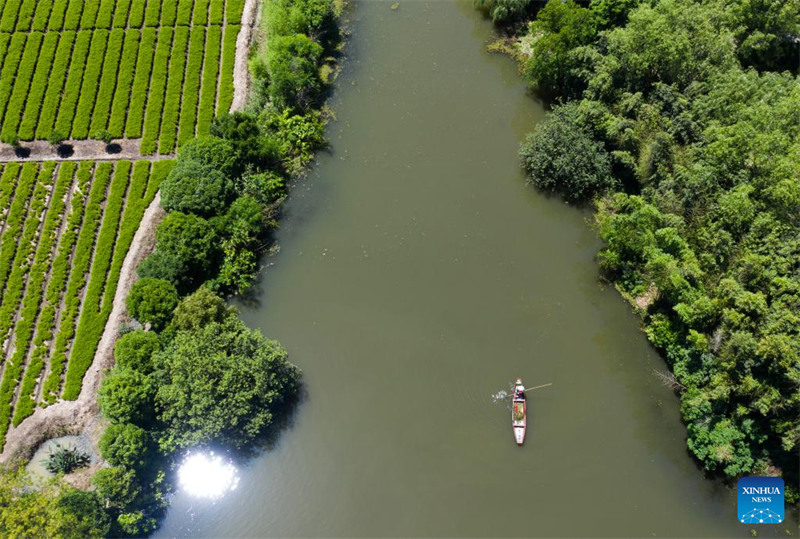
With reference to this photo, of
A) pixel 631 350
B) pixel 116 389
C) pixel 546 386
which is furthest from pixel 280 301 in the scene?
pixel 631 350

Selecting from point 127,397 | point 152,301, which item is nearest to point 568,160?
point 152,301

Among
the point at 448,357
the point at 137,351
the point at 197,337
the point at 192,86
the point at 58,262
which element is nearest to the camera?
the point at 197,337

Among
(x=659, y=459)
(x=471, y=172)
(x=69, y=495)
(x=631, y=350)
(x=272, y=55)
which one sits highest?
(x=272, y=55)

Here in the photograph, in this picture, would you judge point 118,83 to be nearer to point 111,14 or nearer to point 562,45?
point 111,14

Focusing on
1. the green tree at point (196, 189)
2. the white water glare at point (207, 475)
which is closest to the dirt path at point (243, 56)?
the green tree at point (196, 189)

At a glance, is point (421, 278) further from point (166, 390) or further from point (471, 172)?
point (166, 390)

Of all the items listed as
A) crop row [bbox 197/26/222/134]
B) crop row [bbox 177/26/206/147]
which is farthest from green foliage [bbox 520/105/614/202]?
crop row [bbox 177/26/206/147]
